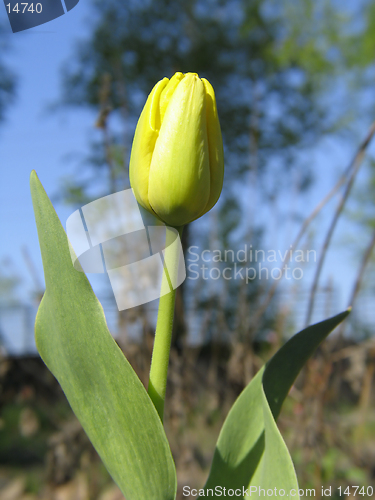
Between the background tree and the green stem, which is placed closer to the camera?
the green stem

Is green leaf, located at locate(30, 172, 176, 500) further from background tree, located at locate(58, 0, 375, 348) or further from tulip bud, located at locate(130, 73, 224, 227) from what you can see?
background tree, located at locate(58, 0, 375, 348)

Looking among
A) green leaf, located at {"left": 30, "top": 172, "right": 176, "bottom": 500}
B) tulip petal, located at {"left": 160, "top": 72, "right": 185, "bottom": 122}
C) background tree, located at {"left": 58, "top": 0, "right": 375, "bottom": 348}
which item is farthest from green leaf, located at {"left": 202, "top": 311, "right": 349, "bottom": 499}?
background tree, located at {"left": 58, "top": 0, "right": 375, "bottom": 348}

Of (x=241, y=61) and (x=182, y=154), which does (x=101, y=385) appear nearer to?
(x=182, y=154)

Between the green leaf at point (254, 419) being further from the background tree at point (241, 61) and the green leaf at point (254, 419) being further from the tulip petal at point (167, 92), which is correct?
the background tree at point (241, 61)

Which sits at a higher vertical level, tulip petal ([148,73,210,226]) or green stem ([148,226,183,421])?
tulip petal ([148,73,210,226])

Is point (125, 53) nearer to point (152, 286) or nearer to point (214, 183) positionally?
point (152, 286)

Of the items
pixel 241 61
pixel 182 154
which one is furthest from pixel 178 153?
pixel 241 61
